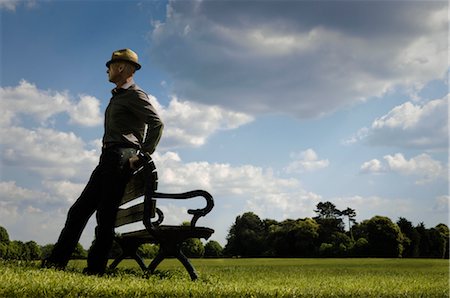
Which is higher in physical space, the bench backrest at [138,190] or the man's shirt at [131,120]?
the man's shirt at [131,120]

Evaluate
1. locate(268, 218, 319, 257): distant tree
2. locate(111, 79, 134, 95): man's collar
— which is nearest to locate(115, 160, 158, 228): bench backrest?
locate(111, 79, 134, 95): man's collar

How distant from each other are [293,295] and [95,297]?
264 cm

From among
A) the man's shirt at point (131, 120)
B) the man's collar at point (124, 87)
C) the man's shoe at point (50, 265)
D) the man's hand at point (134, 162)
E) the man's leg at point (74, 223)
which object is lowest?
the man's shoe at point (50, 265)

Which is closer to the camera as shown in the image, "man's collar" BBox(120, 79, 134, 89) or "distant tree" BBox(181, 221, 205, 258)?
"man's collar" BBox(120, 79, 134, 89)

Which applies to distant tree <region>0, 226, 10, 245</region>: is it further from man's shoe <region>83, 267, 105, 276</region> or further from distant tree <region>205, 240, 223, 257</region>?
man's shoe <region>83, 267, 105, 276</region>

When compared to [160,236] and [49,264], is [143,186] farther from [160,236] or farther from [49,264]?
[49,264]

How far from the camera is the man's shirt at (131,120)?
7.49 meters

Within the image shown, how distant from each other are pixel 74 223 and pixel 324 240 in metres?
61.2

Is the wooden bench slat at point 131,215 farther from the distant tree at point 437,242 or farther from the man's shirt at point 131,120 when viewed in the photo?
the distant tree at point 437,242

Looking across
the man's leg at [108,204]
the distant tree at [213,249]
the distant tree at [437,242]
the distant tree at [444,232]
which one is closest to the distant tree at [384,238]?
the distant tree at [437,242]

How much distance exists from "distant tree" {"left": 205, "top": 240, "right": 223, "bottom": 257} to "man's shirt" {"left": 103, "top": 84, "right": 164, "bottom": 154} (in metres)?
53.0

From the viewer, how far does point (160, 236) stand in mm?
7477

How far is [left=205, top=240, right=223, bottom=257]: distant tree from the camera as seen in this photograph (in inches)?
2347

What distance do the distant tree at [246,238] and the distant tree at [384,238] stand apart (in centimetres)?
1458
